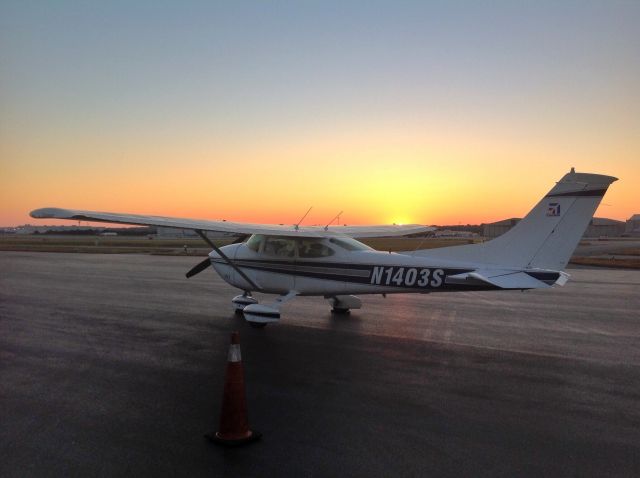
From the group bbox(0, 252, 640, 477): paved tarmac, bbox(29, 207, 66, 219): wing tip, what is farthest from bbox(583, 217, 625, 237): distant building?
bbox(29, 207, 66, 219): wing tip

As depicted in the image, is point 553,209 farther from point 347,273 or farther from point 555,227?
point 347,273

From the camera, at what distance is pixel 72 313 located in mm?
10570

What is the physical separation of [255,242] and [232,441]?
6.34 m

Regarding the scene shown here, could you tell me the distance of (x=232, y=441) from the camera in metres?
4.13

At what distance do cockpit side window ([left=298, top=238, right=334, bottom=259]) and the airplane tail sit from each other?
9.87 ft

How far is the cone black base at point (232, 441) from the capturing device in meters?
4.12

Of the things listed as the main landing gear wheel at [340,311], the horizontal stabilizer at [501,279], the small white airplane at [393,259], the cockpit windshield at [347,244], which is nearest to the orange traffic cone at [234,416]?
the small white airplane at [393,259]

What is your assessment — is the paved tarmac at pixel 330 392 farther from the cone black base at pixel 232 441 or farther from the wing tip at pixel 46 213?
the wing tip at pixel 46 213

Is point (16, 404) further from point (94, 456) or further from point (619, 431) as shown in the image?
point (619, 431)

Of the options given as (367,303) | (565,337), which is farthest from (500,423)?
(367,303)

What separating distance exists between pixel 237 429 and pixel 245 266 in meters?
6.13

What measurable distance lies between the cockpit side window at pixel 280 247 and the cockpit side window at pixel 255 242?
0.18 metres

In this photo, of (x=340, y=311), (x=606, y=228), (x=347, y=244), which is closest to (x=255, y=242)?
(x=347, y=244)

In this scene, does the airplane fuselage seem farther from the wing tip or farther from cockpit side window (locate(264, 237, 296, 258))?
the wing tip
